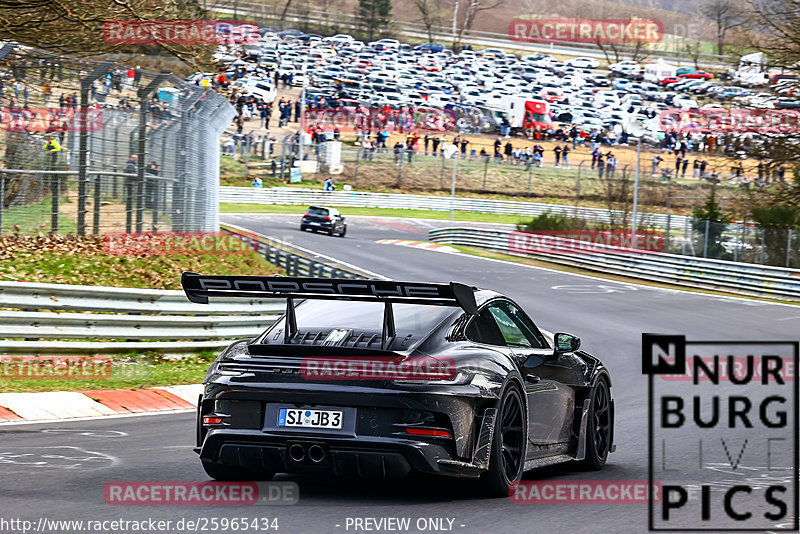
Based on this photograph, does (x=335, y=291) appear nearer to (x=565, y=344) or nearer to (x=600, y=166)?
(x=565, y=344)

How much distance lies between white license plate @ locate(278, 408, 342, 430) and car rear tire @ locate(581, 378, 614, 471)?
2523 millimetres

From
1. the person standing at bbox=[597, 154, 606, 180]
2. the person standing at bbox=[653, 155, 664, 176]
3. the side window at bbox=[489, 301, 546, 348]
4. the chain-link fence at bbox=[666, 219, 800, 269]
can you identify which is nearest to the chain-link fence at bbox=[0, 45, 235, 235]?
the side window at bbox=[489, 301, 546, 348]

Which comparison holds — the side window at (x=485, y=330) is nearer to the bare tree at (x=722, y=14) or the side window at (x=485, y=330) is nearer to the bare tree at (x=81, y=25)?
the bare tree at (x=81, y=25)

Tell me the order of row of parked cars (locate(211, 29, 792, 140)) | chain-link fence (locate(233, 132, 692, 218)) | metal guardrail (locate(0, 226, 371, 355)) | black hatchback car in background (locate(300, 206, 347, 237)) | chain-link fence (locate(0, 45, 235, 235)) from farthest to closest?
row of parked cars (locate(211, 29, 792, 140)), chain-link fence (locate(233, 132, 692, 218)), black hatchback car in background (locate(300, 206, 347, 237)), chain-link fence (locate(0, 45, 235, 235)), metal guardrail (locate(0, 226, 371, 355))

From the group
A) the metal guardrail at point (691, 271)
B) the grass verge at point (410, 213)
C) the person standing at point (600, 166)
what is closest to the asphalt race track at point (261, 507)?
the metal guardrail at point (691, 271)

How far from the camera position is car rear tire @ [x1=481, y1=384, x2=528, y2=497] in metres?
6.42

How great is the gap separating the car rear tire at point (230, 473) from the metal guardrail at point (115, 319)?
238 inches

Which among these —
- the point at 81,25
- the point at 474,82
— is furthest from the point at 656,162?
the point at 81,25

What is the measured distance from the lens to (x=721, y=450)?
30.3 feet

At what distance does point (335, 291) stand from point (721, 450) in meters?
4.27

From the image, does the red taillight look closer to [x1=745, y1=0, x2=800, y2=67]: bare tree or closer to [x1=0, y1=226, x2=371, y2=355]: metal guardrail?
[x1=0, y1=226, x2=371, y2=355]: metal guardrail

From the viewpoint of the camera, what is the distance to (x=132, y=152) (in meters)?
17.8

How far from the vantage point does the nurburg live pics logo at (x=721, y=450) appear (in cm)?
616

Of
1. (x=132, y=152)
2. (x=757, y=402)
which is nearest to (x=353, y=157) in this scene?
(x=132, y=152)
